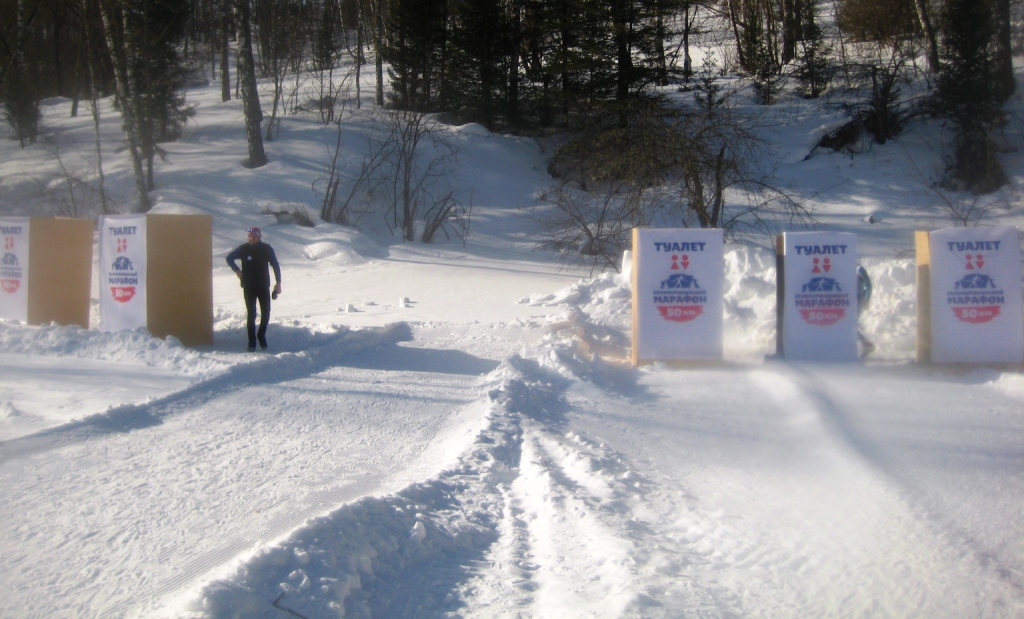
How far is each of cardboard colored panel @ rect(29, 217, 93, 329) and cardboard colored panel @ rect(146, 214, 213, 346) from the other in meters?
2.00

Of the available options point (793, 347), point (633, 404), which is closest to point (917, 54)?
point (793, 347)

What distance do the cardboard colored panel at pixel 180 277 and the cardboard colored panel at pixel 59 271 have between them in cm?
200

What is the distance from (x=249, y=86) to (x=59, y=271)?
14600 millimetres

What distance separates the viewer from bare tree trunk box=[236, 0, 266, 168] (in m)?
24.1

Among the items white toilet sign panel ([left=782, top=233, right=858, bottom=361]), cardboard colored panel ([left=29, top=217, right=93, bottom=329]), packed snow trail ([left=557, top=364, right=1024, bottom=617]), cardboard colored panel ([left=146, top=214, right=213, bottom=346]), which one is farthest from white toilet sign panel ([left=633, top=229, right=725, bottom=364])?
cardboard colored panel ([left=29, top=217, right=93, bottom=329])

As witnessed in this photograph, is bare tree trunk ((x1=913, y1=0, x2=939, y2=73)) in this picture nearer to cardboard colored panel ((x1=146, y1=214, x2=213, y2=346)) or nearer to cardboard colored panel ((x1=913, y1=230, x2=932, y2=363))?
cardboard colored panel ((x1=913, y1=230, x2=932, y2=363))

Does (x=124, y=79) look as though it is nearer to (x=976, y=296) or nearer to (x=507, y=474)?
(x=507, y=474)

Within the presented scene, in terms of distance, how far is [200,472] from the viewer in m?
5.66

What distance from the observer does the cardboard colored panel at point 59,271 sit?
11.9 meters

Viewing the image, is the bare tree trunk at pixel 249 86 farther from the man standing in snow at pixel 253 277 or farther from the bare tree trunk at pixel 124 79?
the man standing in snow at pixel 253 277

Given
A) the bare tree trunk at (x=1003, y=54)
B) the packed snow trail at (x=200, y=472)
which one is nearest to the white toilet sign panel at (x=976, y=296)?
the packed snow trail at (x=200, y=472)

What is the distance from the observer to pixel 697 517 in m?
4.81

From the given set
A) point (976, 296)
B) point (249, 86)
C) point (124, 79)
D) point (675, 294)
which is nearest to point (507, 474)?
point (675, 294)

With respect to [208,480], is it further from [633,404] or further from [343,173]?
[343,173]
